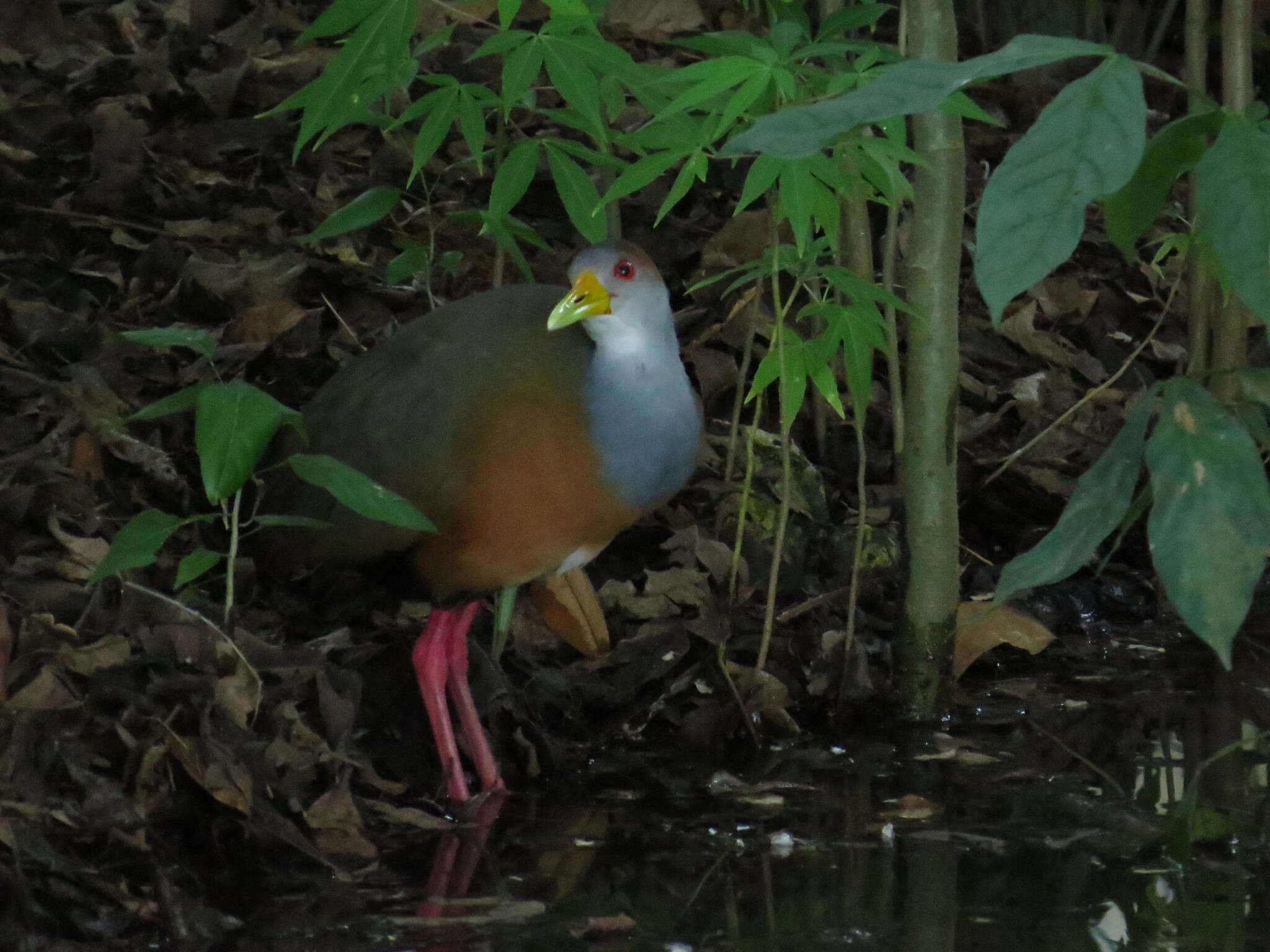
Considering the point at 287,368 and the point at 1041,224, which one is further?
the point at 287,368

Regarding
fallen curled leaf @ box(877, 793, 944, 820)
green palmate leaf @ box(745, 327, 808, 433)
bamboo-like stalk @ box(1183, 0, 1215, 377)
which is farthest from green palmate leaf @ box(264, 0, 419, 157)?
bamboo-like stalk @ box(1183, 0, 1215, 377)

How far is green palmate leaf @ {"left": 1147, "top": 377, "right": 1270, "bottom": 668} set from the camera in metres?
1.42

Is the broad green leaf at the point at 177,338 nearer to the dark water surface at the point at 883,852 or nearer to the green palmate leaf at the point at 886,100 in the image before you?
the dark water surface at the point at 883,852

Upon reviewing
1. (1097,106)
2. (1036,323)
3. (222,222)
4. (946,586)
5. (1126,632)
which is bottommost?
(1126,632)

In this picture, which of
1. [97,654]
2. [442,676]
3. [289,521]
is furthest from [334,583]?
[97,654]

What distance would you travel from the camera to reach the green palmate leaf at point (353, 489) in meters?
3.05

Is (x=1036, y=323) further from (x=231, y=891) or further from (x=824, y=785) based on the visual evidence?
(x=231, y=891)

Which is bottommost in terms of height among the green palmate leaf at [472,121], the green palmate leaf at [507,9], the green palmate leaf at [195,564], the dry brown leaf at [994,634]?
the dry brown leaf at [994,634]

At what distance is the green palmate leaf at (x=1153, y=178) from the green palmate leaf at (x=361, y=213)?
2.52 meters

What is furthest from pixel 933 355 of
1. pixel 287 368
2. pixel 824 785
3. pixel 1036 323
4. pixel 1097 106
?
pixel 1097 106

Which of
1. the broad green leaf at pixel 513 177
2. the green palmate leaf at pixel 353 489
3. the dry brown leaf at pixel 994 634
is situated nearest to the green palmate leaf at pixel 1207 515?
the green palmate leaf at pixel 353 489

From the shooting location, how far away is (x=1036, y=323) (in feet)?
19.1

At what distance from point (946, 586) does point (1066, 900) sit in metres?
1.22

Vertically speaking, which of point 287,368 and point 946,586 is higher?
point 287,368
